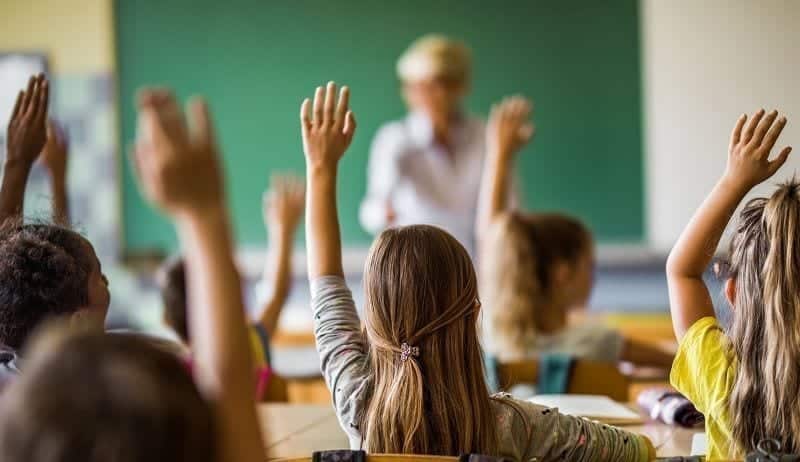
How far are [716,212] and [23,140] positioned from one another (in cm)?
137

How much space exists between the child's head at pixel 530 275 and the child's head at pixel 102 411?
232 centimetres

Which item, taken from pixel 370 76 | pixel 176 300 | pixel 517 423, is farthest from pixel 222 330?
pixel 370 76

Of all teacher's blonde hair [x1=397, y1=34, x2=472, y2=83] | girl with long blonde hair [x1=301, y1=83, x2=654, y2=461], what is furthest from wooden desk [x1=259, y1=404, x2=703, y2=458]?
teacher's blonde hair [x1=397, y1=34, x2=472, y2=83]

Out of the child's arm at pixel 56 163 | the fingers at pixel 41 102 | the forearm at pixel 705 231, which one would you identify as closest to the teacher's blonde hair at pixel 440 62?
the child's arm at pixel 56 163

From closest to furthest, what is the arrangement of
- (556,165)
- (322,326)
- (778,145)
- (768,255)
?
(768,255), (322,326), (778,145), (556,165)

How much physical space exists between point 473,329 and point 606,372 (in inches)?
40.5

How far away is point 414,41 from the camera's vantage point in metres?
6.09

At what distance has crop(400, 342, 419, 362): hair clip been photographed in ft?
5.68

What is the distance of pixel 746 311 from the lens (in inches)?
68.7

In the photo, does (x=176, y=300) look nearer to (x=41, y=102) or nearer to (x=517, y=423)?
(x=41, y=102)

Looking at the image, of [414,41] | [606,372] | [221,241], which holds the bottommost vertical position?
[606,372]

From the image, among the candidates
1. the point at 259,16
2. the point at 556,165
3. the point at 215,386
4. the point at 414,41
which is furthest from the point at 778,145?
the point at 215,386

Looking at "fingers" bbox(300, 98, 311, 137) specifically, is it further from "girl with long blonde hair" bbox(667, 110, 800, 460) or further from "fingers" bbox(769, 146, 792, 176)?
"fingers" bbox(769, 146, 792, 176)

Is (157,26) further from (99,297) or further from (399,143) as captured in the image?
(99,297)
